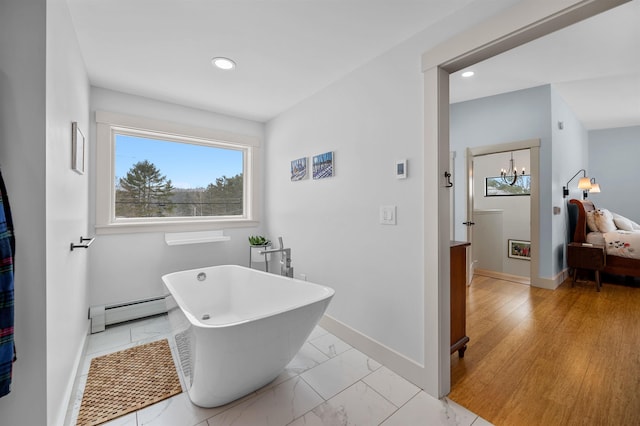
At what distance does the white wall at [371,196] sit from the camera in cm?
176

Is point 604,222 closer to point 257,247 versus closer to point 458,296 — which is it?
point 458,296

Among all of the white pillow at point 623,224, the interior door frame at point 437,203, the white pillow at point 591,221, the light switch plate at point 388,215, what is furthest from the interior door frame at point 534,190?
the light switch plate at point 388,215

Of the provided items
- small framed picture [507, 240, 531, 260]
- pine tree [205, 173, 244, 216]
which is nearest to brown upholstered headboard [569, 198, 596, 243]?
small framed picture [507, 240, 531, 260]

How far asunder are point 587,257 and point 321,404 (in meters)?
4.16

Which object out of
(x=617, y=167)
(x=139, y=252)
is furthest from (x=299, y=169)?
(x=617, y=167)

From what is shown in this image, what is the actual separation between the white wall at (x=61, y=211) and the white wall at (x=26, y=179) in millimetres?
45

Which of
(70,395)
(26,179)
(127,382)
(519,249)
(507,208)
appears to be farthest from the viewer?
(507,208)

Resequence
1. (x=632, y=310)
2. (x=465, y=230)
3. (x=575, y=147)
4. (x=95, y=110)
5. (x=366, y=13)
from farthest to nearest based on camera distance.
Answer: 1. (x=575, y=147)
2. (x=465, y=230)
3. (x=632, y=310)
4. (x=95, y=110)
5. (x=366, y=13)

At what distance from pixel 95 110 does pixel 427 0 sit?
9.40ft

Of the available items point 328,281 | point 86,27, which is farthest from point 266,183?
point 86,27

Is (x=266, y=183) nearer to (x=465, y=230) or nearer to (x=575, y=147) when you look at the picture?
(x=465, y=230)

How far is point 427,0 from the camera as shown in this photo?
1.48m

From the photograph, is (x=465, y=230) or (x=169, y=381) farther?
(x=465, y=230)

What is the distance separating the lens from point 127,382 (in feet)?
5.73
